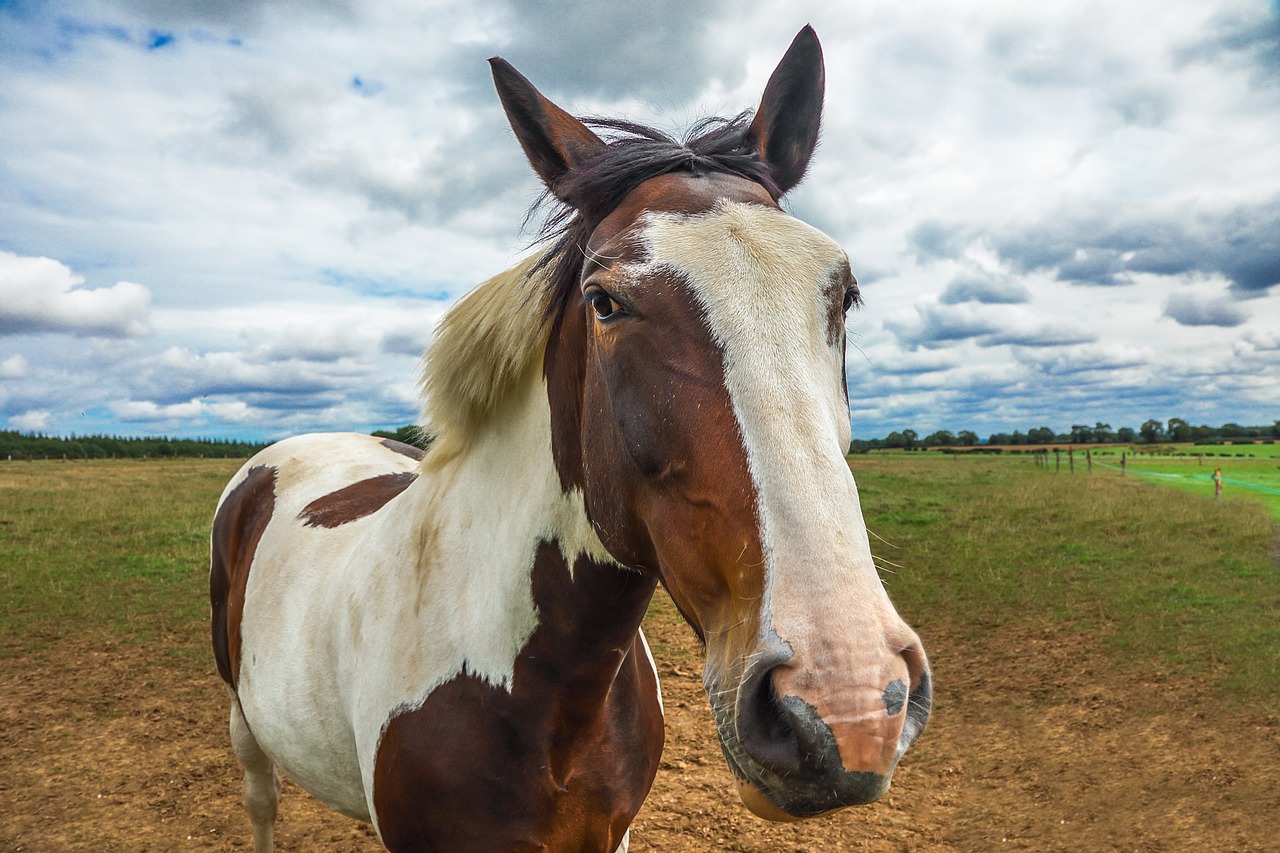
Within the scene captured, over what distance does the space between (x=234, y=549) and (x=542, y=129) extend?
3383mm

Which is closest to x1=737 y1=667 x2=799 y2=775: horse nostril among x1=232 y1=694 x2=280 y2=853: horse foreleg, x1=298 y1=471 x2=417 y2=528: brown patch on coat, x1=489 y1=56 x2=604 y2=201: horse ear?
x1=489 y1=56 x2=604 y2=201: horse ear

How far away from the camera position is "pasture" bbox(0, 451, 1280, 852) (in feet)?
16.6

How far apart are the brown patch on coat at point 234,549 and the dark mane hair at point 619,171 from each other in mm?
2689

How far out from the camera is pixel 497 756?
6.77ft

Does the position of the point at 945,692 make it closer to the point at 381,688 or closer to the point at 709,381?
the point at 381,688

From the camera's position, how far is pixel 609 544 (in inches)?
69.4

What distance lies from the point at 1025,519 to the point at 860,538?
18981 millimetres

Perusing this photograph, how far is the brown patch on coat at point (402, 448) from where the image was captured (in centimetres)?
484

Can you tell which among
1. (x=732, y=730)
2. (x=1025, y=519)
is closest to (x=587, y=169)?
(x=732, y=730)

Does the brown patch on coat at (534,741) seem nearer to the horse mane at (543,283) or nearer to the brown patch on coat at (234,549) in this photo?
the horse mane at (543,283)

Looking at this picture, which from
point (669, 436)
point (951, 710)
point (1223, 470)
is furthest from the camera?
point (1223, 470)

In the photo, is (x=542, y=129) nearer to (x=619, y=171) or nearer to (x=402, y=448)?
(x=619, y=171)

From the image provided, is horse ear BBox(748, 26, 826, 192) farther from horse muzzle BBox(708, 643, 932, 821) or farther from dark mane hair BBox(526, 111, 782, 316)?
horse muzzle BBox(708, 643, 932, 821)

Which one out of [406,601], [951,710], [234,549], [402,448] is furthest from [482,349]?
[951,710]
